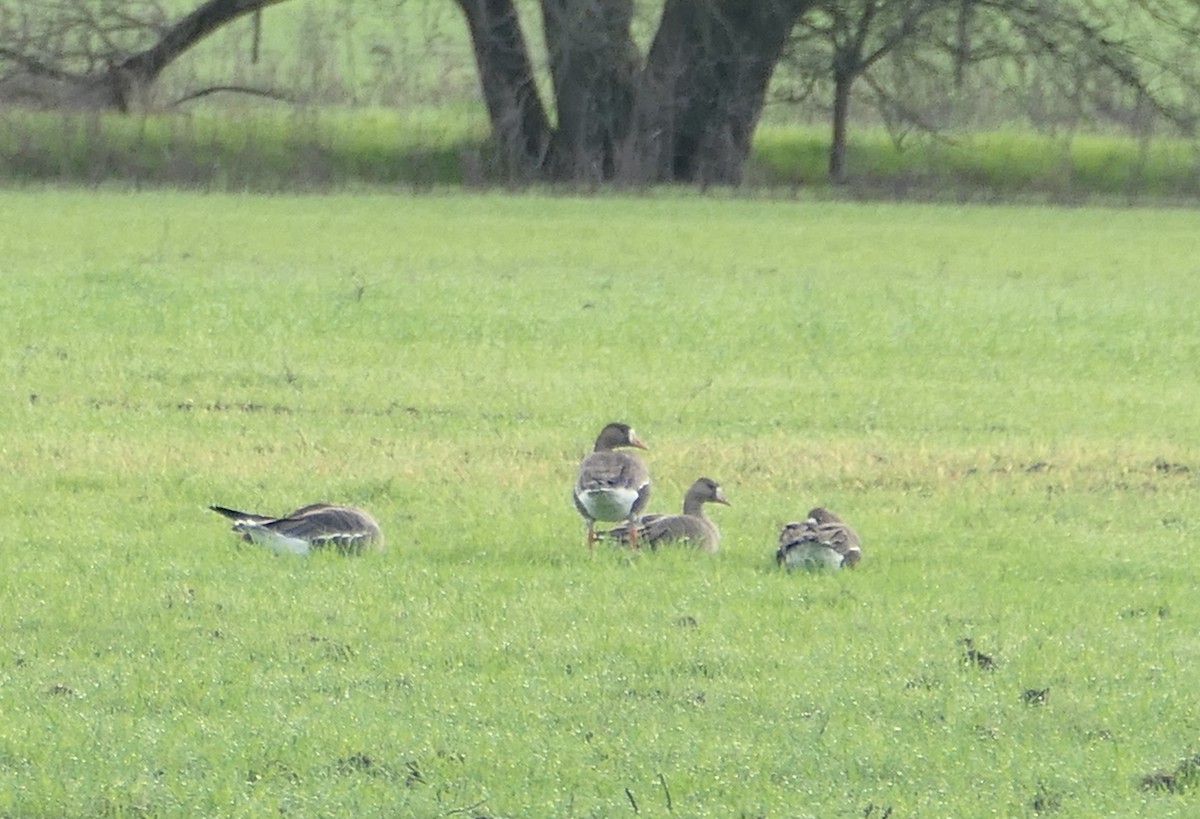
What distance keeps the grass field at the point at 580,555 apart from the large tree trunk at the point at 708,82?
1497 cm

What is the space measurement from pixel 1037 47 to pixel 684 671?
99.7ft

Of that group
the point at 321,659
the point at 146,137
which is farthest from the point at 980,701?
the point at 146,137

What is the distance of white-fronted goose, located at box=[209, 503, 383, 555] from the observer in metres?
9.23

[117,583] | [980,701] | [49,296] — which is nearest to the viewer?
[980,701]

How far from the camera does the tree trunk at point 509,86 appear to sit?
3803 centimetres

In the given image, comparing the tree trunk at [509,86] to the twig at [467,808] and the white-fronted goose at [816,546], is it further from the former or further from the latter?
the twig at [467,808]

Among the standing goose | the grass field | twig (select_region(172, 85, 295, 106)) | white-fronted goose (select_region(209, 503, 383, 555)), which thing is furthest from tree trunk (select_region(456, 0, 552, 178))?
white-fronted goose (select_region(209, 503, 383, 555))

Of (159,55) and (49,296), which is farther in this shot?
(159,55)

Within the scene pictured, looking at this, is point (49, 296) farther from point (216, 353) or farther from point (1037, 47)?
point (1037, 47)

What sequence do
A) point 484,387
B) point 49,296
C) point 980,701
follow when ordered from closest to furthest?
point 980,701
point 484,387
point 49,296

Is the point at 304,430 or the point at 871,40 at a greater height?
the point at 871,40

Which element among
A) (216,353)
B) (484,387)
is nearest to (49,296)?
(216,353)

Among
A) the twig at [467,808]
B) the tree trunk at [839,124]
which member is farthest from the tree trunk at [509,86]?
the twig at [467,808]

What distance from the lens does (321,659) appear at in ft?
24.7
